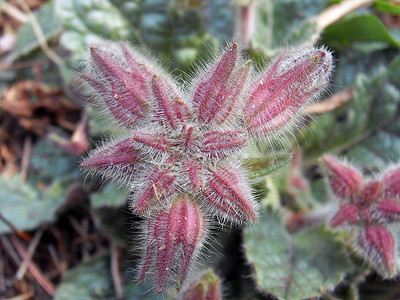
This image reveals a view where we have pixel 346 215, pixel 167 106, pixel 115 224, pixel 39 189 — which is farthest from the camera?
pixel 39 189

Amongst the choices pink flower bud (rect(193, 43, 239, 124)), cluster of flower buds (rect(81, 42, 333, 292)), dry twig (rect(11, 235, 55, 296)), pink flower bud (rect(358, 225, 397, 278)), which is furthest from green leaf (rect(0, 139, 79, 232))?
pink flower bud (rect(358, 225, 397, 278))

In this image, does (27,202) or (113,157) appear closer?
(113,157)

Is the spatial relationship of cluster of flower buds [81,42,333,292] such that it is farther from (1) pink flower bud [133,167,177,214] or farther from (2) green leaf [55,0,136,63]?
(2) green leaf [55,0,136,63]

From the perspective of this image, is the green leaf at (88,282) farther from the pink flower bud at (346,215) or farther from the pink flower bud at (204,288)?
the pink flower bud at (346,215)

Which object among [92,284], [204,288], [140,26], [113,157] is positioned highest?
[140,26]

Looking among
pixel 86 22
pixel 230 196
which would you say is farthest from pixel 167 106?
pixel 86 22

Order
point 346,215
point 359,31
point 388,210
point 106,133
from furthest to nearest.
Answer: point 359,31
point 106,133
point 346,215
point 388,210

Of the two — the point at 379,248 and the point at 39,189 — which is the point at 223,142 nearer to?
the point at 379,248
